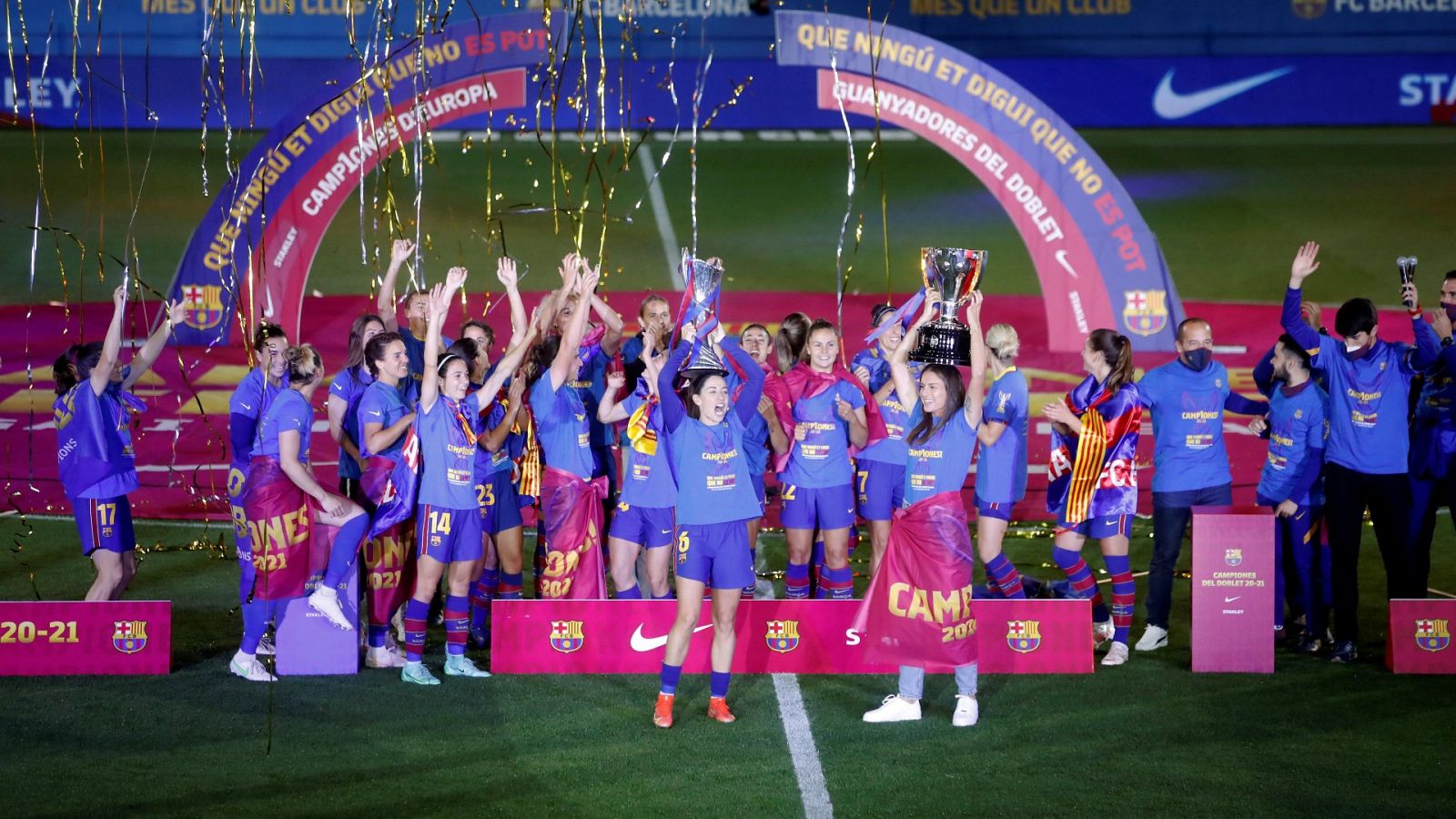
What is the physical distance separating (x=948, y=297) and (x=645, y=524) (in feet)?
7.00

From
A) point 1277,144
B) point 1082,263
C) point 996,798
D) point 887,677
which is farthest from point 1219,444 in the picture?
point 1277,144

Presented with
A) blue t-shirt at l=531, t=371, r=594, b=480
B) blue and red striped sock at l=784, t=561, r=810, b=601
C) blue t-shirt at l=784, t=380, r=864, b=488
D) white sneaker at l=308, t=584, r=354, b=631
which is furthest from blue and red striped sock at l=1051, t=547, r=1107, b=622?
white sneaker at l=308, t=584, r=354, b=631

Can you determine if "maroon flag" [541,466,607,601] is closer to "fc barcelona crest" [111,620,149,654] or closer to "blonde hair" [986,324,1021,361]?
"fc barcelona crest" [111,620,149,654]

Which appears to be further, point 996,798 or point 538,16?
point 538,16

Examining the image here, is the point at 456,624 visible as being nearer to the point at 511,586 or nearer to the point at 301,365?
the point at 511,586

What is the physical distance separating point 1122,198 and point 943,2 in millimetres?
10635

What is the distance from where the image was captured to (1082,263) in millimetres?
12680

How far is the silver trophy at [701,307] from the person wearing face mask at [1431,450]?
4.15 m

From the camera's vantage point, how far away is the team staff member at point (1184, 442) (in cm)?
840

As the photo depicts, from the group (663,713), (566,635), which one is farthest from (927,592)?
(566,635)

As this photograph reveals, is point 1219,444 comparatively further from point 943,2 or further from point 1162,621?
point 943,2

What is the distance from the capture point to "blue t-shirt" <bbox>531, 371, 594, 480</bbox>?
819cm

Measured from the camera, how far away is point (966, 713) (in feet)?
23.7

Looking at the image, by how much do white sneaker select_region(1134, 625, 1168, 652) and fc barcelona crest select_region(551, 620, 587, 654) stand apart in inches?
124
